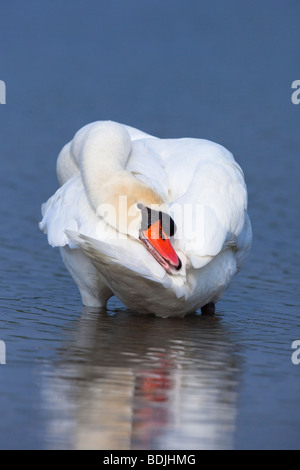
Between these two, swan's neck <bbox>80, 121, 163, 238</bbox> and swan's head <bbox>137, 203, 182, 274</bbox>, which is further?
swan's neck <bbox>80, 121, 163, 238</bbox>

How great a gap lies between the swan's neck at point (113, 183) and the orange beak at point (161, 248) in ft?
0.37

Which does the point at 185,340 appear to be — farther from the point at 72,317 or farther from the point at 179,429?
the point at 179,429

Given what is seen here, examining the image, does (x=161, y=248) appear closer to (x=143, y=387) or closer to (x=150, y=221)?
(x=150, y=221)

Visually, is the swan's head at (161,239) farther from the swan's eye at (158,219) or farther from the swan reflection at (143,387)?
the swan reflection at (143,387)

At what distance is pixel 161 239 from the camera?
22.5ft

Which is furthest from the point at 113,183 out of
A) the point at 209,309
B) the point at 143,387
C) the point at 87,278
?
the point at 143,387

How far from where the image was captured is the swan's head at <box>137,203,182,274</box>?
6.83m

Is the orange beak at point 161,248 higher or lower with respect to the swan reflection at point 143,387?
higher

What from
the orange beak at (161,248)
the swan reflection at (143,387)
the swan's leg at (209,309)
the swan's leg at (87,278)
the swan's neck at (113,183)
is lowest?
the swan reflection at (143,387)

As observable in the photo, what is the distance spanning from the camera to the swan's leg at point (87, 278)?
314 inches

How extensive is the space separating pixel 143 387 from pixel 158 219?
1.71 meters

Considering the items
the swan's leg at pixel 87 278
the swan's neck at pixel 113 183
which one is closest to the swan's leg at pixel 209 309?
the swan's leg at pixel 87 278

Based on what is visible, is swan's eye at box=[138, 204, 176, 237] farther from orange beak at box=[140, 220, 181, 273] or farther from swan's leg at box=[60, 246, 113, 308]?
swan's leg at box=[60, 246, 113, 308]

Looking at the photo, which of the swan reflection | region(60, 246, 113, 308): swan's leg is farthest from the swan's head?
region(60, 246, 113, 308): swan's leg
